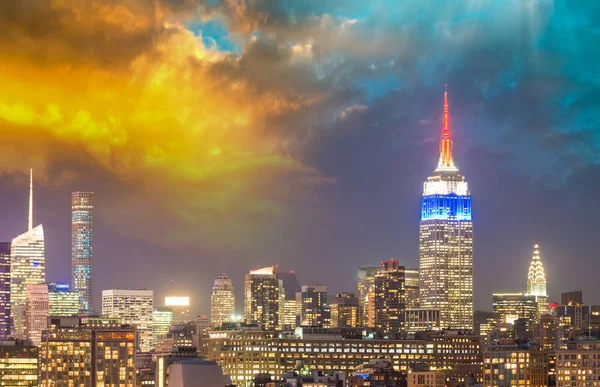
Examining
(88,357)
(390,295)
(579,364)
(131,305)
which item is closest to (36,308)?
(131,305)

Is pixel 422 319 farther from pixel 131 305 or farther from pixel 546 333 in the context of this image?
pixel 546 333

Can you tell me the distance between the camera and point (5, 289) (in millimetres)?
134875

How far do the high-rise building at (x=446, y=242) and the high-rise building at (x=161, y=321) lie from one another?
21.9 meters

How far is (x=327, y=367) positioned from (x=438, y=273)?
4895 cm

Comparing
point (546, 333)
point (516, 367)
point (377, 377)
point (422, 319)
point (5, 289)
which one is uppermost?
point (5, 289)

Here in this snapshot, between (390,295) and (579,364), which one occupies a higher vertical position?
(390,295)

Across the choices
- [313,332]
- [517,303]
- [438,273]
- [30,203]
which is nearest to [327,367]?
[313,332]

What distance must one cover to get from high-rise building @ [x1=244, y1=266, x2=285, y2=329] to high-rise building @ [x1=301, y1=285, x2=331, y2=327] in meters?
2.54

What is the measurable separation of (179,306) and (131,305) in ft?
48.7

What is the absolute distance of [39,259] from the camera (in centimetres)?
14188

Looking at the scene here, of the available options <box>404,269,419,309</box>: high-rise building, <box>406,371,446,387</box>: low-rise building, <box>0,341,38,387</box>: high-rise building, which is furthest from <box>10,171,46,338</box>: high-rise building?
<box>406,371,446,387</box>: low-rise building

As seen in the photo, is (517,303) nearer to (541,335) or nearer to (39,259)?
(541,335)

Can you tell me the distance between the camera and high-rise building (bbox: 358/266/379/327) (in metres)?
121

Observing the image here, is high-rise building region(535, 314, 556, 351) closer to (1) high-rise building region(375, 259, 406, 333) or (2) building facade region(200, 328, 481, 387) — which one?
(2) building facade region(200, 328, 481, 387)
